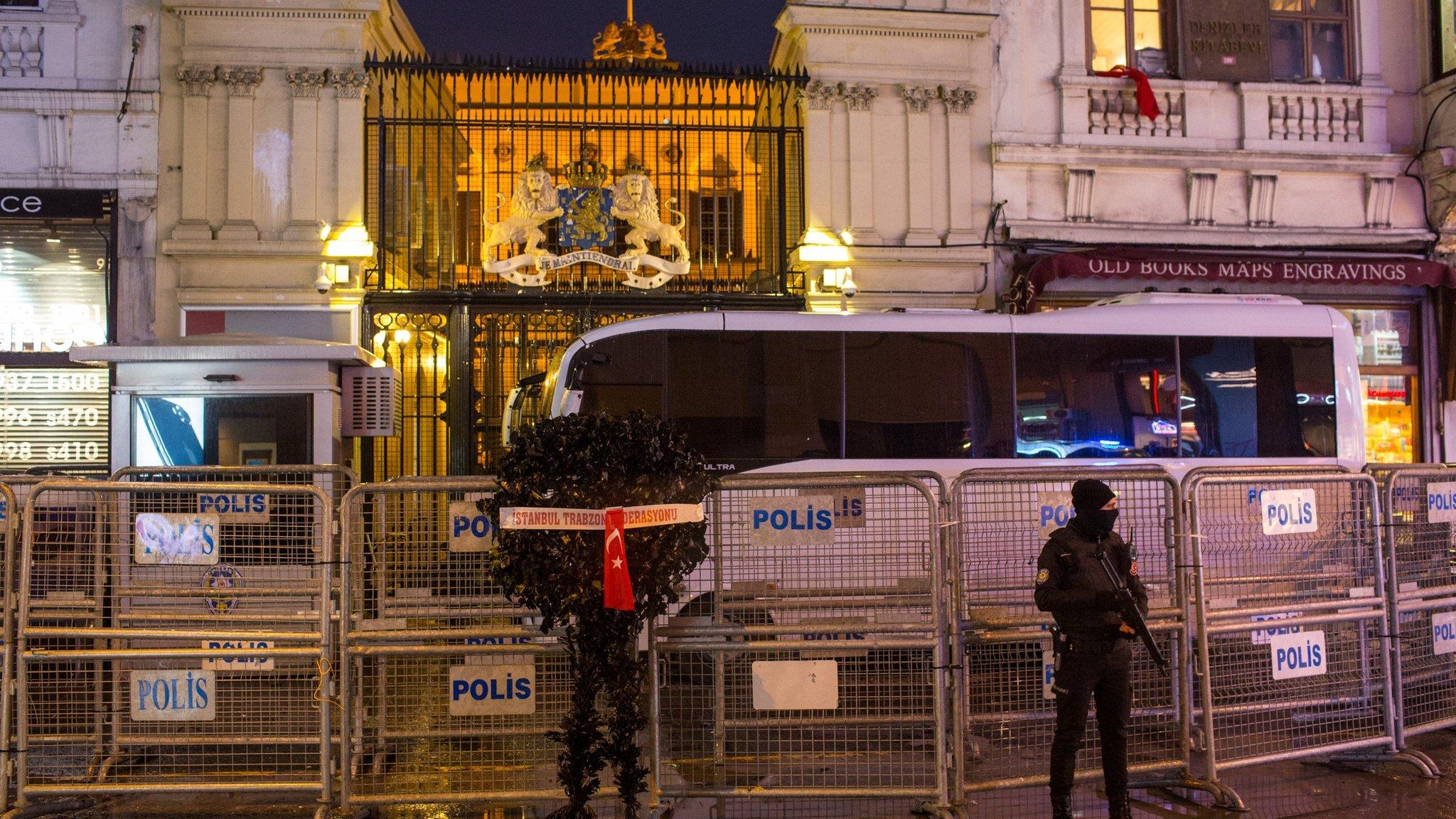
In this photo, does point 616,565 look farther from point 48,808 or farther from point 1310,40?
point 1310,40

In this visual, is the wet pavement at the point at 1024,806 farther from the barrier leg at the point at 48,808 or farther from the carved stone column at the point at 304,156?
the carved stone column at the point at 304,156

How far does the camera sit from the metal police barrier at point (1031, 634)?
260 inches

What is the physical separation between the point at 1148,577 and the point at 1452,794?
2.22m

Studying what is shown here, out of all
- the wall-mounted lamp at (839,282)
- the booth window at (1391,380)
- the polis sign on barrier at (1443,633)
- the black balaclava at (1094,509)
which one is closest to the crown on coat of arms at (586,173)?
the wall-mounted lamp at (839,282)

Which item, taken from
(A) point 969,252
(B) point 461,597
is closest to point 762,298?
(A) point 969,252

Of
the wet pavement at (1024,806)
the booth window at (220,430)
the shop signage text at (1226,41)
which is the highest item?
the shop signage text at (1226,41)

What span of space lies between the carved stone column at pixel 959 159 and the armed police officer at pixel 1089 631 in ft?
34.5

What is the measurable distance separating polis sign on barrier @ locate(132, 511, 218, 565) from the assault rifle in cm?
510

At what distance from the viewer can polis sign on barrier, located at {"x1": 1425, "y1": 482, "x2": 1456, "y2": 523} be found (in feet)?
26.5

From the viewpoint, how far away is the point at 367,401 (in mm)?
12047

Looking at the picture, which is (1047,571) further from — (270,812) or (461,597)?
(270,812)

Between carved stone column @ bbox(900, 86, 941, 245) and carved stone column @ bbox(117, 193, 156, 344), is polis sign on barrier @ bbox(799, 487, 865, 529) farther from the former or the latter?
carved stone column @ bbox(117, 193, 156, 344)

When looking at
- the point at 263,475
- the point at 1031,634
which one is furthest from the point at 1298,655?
the point at 263,475

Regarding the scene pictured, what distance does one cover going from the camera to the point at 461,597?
663cm
